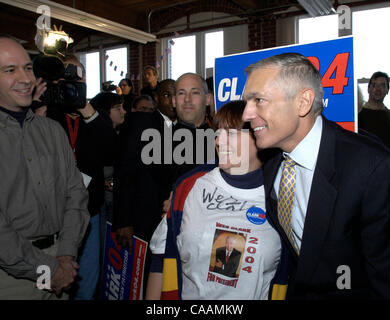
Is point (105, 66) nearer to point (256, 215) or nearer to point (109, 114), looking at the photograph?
point (109, 114)

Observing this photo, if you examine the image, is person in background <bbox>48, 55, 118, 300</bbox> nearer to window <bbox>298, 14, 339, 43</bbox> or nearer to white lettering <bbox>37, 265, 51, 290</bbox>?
white lettering <bbox>37, 265, 51, 290</bbox>

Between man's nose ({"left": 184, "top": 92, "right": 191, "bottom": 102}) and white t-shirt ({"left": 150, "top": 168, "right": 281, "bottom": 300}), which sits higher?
man's nose ({"left": 184, "top": 92, "right": 191, "bottom": 102})

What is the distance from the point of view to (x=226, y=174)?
1352 millimetres

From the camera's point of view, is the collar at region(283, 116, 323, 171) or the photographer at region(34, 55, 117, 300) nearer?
the collar at region(283, 116, 323, 171)

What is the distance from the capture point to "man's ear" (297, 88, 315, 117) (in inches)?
48.8

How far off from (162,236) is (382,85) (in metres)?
3.36

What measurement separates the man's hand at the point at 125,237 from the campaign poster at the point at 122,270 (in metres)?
0.04

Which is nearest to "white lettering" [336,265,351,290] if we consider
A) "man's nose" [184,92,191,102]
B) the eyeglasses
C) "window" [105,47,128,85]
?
"man's nose" [184,92,191,102]

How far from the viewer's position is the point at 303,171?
1.27 metres

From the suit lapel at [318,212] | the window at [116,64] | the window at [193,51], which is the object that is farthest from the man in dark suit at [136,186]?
the window at [116,64]

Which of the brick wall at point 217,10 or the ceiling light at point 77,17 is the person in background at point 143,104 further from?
the brick wall at point 217,10
